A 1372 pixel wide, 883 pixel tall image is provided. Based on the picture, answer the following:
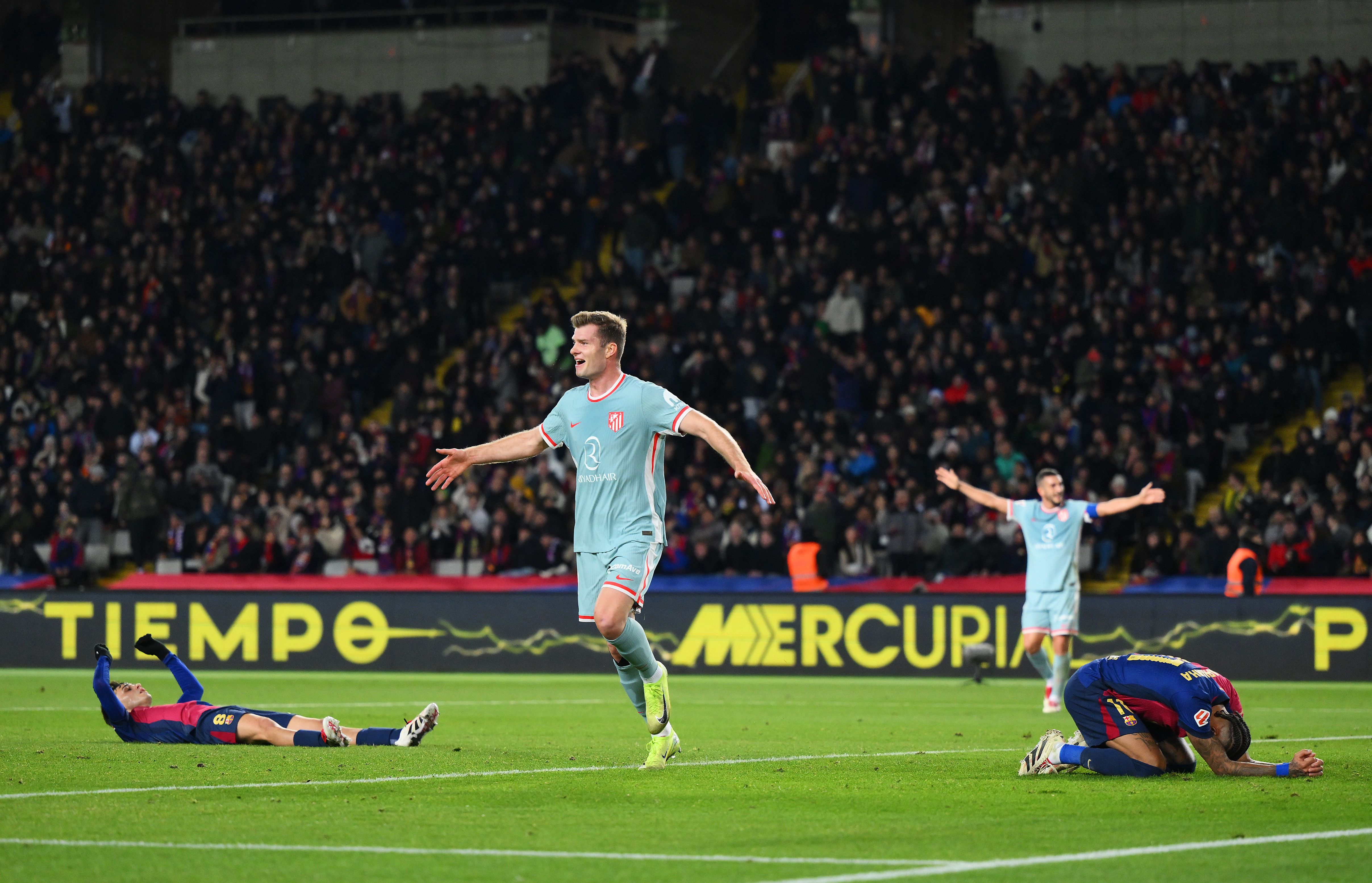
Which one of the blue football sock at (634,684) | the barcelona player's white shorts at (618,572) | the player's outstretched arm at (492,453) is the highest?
the player's outstretched arm at (492,453)

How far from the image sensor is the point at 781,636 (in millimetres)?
25219

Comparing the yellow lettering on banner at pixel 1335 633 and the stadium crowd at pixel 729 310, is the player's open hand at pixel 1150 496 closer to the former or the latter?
the yellow lettering on banner at pixel 1335 633

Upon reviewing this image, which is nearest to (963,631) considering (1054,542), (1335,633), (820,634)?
(820,634)

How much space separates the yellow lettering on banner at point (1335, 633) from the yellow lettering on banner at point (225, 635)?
44.1 feet

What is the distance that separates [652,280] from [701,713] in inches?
611

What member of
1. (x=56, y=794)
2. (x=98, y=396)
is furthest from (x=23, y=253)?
(x=56, y=794)

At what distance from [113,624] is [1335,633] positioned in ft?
51.0

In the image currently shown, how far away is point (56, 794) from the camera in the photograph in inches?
381

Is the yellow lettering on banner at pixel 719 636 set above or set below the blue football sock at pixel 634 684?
below

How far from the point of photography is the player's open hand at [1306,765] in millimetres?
9875

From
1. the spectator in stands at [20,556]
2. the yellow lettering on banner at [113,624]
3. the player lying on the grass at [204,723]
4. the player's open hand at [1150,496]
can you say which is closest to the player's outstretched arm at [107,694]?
the player lying on the grass at [204,723]

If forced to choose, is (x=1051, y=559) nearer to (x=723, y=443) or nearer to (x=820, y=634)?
(x=820, y=634)

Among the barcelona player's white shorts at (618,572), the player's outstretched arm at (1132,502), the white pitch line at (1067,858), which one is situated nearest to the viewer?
the white pitch line at (1067,858)

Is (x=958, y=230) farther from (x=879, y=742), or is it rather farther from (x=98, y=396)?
(x=879, y=742)
